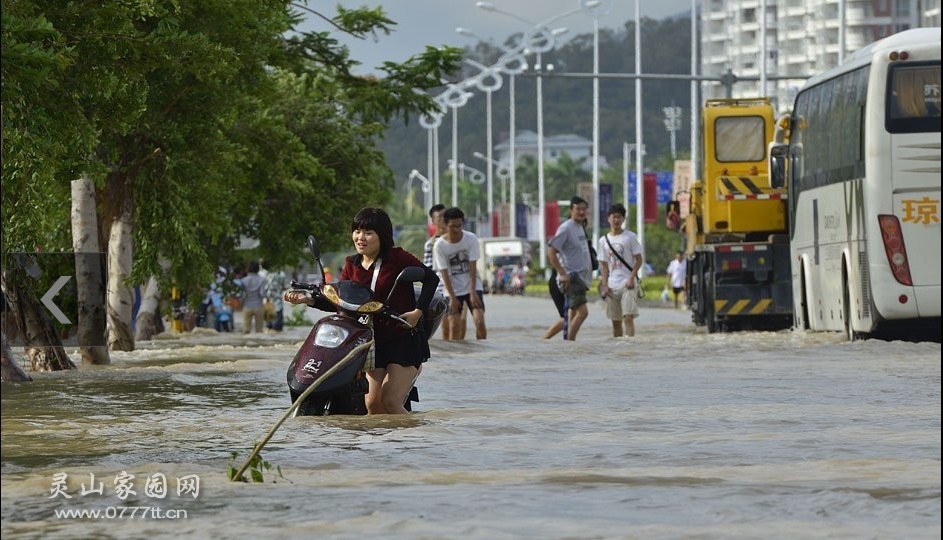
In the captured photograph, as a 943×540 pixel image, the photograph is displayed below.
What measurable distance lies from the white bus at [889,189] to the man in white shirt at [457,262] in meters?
4.15

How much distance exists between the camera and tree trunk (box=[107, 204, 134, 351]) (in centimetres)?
2428

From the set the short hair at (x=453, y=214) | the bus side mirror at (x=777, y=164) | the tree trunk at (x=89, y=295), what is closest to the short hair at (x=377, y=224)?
the tree trunk at (x=89, y=295)

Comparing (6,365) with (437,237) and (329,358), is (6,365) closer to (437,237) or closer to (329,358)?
(329,358)

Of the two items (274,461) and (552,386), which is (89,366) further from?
(274,461)

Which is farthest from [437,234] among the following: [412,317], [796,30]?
[796,30]

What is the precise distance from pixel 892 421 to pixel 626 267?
40.8ft

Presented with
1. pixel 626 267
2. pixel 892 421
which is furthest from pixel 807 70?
pixel 892 421

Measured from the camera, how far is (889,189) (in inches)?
865

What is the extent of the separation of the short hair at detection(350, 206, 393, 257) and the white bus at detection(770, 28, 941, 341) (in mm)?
10189

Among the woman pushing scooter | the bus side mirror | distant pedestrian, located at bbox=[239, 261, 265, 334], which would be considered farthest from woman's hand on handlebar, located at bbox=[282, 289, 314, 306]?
distant pedestrian, located at bbox=[239, 261, 265, 334]

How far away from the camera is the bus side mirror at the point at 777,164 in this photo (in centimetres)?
2717

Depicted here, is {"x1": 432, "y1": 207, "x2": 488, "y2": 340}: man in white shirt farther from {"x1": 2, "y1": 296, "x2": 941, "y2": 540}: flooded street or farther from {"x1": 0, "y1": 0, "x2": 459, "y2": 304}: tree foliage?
{"x1": 2, "y1": 296, "x2": 941, "y2": 540}: flooded street

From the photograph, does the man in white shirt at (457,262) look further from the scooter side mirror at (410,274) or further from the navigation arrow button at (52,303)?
the scooter side mirror at (410,274)

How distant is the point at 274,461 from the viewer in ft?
33.9
